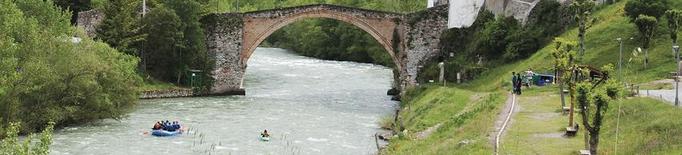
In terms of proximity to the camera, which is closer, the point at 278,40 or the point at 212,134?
the point at 212,134

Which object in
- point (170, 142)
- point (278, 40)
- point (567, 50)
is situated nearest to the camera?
point (567, 50)

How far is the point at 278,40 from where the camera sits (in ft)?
433

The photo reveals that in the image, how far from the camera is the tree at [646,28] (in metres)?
39.1

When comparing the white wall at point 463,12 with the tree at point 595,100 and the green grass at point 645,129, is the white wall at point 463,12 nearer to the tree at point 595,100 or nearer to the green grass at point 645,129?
the green grass at point 645,129

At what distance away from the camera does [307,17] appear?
60594 mm

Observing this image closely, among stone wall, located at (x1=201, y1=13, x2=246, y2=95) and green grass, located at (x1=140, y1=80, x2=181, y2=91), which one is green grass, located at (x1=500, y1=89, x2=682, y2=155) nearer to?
green grass, located at (x1=140, y1=80, x2=181, y2=91)

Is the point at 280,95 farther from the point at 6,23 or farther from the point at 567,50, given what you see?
the point at 567,50

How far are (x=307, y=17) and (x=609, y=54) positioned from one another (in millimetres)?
24927

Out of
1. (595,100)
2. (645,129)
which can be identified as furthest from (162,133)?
(595,100)

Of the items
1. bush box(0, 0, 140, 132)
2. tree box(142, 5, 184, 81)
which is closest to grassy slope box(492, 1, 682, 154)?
bush box(0, 0, 140, 132)

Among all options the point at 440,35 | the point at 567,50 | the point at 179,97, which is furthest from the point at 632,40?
the point at 179,97

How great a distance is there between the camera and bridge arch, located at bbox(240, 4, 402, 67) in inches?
2370

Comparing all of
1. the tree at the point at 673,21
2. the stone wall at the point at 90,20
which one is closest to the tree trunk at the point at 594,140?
the tree at the point at 673,21

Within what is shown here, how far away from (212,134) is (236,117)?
732cm
